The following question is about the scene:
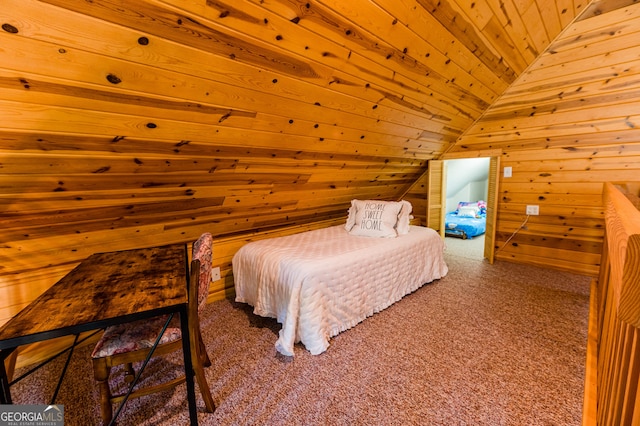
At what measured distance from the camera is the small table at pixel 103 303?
1.00 meters

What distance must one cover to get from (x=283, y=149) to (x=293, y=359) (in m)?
1.53

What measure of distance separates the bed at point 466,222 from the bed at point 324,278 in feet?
8.12

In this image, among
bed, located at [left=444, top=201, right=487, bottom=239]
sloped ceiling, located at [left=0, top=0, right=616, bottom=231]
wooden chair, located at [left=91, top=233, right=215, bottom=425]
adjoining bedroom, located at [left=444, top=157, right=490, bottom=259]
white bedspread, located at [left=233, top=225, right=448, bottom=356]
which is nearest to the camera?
sloped ceiling, located at [left=0, top=0, right=616, bottom=231]

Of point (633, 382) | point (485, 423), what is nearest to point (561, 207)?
point (485, 423)

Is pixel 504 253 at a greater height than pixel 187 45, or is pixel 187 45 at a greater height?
pixel 187 45

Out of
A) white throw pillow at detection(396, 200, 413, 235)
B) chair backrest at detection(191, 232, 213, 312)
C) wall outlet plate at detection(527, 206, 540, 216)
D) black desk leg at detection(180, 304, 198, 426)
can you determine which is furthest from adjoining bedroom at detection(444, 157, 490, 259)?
black desk leg at detection(180, 304, 198, 426)

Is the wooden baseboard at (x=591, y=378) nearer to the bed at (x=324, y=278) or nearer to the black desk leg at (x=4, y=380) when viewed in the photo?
the bed at (x=324, y=278)

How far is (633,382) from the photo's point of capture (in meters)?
0.54

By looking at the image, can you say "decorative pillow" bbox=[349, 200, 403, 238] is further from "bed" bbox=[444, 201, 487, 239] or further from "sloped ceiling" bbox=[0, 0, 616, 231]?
"bed" bbox=[444, 201, 487, 239]

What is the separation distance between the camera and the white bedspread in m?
1.92

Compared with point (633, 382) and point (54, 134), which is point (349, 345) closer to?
point (633, 382)

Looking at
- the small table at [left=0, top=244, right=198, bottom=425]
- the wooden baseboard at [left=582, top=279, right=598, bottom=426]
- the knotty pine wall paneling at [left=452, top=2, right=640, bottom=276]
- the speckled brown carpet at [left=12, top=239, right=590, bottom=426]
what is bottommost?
the speckled brown carpet at [left=12, top=239, right=590, bottom=426]

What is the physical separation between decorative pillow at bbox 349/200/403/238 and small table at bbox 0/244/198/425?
1.73 m

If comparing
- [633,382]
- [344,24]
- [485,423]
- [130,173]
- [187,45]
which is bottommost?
[485,423]
